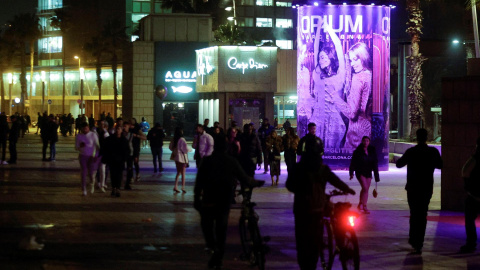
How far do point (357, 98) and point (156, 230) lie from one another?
629 inches

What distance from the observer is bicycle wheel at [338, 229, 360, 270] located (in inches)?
374

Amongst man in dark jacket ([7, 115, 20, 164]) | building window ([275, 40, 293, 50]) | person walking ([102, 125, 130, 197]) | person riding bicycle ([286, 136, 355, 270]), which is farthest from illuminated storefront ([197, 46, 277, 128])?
building window ([275, 40, 293, 50])

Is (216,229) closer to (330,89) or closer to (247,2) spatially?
(330,89)

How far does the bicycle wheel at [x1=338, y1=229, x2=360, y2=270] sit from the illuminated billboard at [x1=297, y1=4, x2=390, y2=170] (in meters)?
18.6

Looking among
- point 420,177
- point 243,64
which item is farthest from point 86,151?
point 243,64

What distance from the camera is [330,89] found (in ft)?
92.9

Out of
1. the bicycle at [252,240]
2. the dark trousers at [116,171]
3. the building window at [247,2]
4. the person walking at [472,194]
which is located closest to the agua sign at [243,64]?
the dark trousers at [116,171]

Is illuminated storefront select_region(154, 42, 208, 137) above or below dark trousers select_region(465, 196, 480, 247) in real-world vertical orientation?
above

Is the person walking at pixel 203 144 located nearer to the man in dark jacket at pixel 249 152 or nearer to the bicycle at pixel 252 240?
the man in dark jacket at pixel 249 152

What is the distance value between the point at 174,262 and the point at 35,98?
95.7m

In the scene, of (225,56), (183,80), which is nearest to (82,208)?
(225,56)

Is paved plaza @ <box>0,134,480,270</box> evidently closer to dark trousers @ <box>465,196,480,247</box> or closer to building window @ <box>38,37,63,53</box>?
dark trousers @ <box>465,196,480,247</box>

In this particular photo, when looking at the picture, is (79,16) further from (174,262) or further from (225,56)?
(174,262)

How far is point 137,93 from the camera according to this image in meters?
52.7
